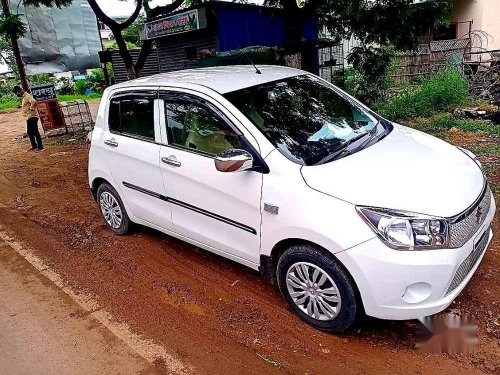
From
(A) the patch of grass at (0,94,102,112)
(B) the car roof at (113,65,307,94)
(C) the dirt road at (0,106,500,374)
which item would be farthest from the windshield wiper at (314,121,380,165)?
(A) the patch of grass at (0,94,102,112)

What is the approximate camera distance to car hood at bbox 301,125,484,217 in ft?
8.74

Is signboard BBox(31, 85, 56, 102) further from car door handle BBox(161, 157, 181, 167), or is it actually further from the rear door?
car door handle BBox(161, 157, 181, 167)

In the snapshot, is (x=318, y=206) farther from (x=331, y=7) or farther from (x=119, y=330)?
(x=331, y=7)

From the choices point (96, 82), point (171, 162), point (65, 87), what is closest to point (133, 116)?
point (171, 162)

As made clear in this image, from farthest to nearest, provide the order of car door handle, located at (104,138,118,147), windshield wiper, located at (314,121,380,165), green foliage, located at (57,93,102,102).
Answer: green foliage, located at (57,93,102,102) < car door handle, located at (104,138,118,147) < windshield wiper, located at (314,121,380,165)

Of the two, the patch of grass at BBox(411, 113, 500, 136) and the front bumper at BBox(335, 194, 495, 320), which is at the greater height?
the front bumper at BBox(335, 194, 495, 320)

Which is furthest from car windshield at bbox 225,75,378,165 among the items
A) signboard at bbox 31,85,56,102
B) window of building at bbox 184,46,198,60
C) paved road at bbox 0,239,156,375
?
signboard at bbox 31,85,56,102

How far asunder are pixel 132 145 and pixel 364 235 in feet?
8.10

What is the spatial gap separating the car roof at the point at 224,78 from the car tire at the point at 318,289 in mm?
1487

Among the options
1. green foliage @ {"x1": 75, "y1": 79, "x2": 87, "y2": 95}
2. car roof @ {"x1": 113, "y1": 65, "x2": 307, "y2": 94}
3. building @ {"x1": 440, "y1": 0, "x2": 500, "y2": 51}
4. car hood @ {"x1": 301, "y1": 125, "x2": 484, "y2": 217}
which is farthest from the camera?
green foliage @ {"x1": 75, "y1": 79, "x2": 87, "y2": 95}

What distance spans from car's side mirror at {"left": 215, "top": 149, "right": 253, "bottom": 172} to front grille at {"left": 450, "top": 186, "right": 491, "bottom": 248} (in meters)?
1.39

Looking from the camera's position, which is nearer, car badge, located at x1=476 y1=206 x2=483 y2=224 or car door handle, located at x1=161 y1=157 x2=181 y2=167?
car badge, located at x1=476 y1=206 x2=483 y2=224

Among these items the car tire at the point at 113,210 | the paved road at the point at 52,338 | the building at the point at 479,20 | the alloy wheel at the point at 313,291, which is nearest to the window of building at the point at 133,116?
the car tire at the point at 113,210

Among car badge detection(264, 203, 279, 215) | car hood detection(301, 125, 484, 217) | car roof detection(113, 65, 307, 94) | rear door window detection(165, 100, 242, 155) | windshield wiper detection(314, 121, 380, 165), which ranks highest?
car roof detection(113, 65, 307, 94)
